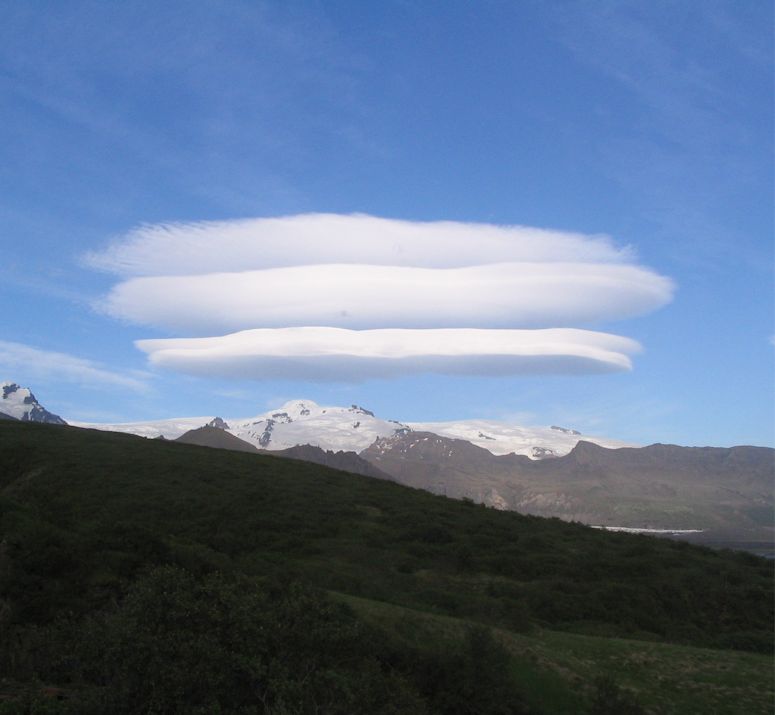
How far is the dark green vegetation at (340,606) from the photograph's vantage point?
1122cm

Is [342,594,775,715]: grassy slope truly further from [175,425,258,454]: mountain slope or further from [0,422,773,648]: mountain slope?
[175,425,258,454]: mountain slope

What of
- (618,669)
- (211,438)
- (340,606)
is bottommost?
(618,669)

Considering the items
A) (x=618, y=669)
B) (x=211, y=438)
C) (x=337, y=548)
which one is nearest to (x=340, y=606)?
(x=618, y=669)

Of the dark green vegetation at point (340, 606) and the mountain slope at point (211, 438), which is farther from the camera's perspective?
the mountain slope at point (211, 438)

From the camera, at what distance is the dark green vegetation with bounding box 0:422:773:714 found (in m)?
11.2

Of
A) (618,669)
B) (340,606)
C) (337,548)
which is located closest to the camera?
(340,606)

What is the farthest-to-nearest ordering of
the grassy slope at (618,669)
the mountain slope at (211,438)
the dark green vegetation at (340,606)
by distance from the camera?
1. the mountain slope at (211,438)
2. the grassy slope at (618,669)
3. the dark green vegetation at (340,606)

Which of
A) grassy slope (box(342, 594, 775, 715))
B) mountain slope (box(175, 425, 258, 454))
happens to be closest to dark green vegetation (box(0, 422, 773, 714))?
grassy slope (box(342, 594, 775, 715))

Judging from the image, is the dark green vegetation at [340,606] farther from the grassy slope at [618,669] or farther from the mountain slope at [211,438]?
the mountain slope at [211,438]

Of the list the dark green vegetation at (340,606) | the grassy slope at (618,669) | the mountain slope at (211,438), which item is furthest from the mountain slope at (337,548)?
the mountain slope at (211,438)

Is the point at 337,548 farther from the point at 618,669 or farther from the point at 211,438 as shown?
the point at 211,438

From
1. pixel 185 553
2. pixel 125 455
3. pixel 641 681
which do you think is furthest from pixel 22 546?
pixel 125 455

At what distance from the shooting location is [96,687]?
10562 mm

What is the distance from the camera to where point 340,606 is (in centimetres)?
1725
